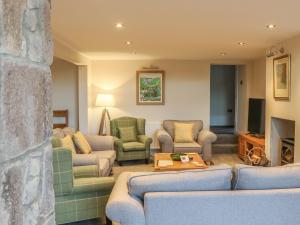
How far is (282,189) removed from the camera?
2.58m

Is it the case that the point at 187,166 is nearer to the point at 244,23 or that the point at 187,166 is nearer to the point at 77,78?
the point at 244,23

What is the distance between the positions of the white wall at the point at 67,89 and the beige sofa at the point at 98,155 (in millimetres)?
1611

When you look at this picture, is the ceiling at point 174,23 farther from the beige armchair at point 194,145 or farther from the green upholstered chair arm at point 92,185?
the beige armchair at point 194,145

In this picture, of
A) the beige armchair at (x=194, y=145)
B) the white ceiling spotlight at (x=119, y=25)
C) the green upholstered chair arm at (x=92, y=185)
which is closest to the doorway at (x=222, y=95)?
the beige armchair at (x=194, y=145)

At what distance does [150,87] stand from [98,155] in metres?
2.73

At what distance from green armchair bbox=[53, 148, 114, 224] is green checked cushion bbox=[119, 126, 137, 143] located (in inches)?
133

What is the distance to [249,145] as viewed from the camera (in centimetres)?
664

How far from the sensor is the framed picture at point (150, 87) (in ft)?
24.6

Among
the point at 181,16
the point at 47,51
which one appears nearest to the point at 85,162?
the point at 181,16

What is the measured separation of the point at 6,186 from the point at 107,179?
2700 mm

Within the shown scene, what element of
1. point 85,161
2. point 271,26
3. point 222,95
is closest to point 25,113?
point 85,161

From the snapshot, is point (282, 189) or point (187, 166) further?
point (187, 166)

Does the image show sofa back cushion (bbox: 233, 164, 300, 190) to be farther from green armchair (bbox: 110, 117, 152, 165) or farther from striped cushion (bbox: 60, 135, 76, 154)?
green armchair (bbox: 110, 117, 152, 165)

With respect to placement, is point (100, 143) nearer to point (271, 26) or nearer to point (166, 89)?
point (166, 89)
